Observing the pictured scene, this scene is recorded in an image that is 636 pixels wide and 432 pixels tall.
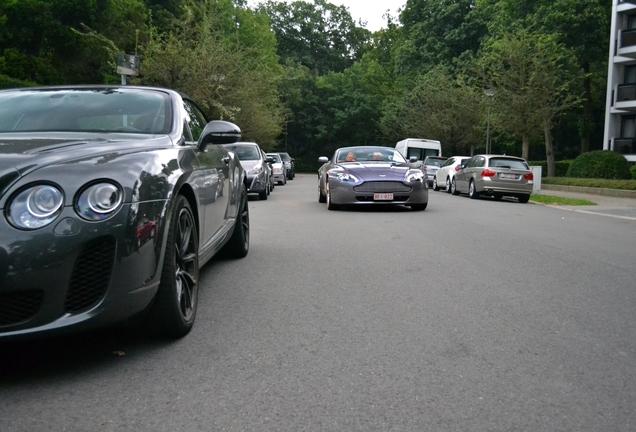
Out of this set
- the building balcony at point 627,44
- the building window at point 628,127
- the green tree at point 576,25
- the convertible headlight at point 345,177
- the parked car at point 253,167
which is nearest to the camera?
the convertible headlight at point 345,177

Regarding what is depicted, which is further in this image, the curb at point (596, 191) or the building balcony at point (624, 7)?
the building balcony at point (624, 7)

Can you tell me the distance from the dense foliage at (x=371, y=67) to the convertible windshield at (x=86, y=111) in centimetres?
→ 2188

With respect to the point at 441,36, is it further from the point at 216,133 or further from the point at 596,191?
the point at 216,133

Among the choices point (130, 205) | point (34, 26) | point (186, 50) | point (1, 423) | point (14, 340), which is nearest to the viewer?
point (1, 423)

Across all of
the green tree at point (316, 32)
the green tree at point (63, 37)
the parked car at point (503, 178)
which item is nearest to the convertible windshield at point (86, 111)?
the parked car at point (503, 178)

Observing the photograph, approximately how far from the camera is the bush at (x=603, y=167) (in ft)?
106

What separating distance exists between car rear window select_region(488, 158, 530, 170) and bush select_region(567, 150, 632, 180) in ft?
42.9

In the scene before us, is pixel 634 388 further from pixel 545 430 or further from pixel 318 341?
pixel 318 341

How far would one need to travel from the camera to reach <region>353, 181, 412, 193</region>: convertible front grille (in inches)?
555

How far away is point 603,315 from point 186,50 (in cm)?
2414

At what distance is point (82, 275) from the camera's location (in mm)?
3402

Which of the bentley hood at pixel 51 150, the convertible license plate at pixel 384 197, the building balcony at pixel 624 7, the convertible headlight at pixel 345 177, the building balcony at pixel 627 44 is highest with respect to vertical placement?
the building balcony at pixel 624 7

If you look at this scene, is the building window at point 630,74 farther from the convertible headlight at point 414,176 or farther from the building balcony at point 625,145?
the convertible headlight at point 414,176

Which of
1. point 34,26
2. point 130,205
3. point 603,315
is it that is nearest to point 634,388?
point 603,315
